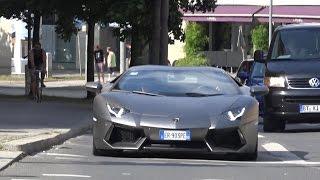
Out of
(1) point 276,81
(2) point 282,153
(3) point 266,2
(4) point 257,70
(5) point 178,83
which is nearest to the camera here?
(5) point 178,83

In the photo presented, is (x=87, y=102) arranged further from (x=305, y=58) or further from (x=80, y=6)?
(x=305, y=58)

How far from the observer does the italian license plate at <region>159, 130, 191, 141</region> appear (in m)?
10.7

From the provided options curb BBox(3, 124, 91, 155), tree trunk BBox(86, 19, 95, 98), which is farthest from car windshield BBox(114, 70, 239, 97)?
tree trunk BBox(86, 19, 95, 98)

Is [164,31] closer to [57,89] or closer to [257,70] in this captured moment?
[257,70]

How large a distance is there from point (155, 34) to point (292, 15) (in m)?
19.7

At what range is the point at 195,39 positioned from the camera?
151 feet

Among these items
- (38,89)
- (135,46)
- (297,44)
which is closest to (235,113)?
(297,44)

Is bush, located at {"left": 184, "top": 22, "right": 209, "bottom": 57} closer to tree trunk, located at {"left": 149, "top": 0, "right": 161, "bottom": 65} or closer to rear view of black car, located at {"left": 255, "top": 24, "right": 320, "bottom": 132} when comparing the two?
tree trunk, located at {"left": 149, "top": 0, "right": 161, "bottom": 65}

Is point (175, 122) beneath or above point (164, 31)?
beneath

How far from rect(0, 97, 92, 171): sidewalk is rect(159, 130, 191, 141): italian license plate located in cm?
205

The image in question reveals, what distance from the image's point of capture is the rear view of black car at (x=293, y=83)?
53.6ft

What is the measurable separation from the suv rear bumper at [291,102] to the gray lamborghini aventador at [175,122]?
4893mm

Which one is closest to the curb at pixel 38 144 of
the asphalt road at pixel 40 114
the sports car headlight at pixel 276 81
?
the asphalt road at pixel 40 114

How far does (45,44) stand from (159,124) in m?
43.4
